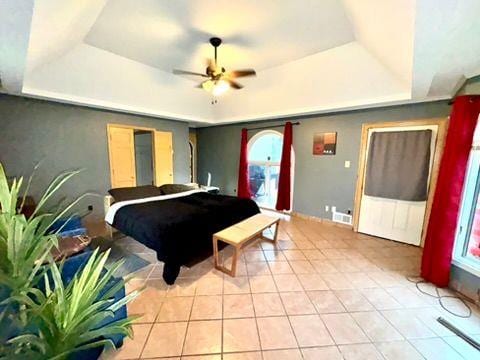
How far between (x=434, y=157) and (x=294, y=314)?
10.3 ft

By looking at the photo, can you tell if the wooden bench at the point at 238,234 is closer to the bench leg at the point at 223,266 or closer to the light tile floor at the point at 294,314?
the bench leg at the point at 223,266

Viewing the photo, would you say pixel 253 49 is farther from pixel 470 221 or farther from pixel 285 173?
pixel 470 221

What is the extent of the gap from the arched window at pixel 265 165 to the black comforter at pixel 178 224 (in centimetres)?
209

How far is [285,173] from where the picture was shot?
15.6 ft

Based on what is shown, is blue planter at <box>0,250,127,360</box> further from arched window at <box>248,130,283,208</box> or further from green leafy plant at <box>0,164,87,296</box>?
arched window at <box>248,130,283,208</box>

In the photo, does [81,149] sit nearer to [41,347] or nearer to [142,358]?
[142,358]

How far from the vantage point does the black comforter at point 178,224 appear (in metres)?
2.34

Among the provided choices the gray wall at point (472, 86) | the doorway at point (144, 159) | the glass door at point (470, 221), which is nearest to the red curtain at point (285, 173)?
the gray wall at point (472, 86)

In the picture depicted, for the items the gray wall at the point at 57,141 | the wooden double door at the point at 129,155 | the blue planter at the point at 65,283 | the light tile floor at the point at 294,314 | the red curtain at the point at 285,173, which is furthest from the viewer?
A: the red curtain at the point at 285,173

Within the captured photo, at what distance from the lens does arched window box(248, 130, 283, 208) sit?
206 inches

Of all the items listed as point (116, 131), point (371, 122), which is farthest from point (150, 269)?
point (371, 122)

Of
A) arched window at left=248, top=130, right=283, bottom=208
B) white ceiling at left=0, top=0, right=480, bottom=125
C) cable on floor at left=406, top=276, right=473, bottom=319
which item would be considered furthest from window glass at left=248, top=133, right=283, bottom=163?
cable on floor at left=406, top=276, right=473, bottom=319

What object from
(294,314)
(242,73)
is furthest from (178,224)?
(242,73)

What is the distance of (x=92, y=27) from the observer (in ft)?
8.32
